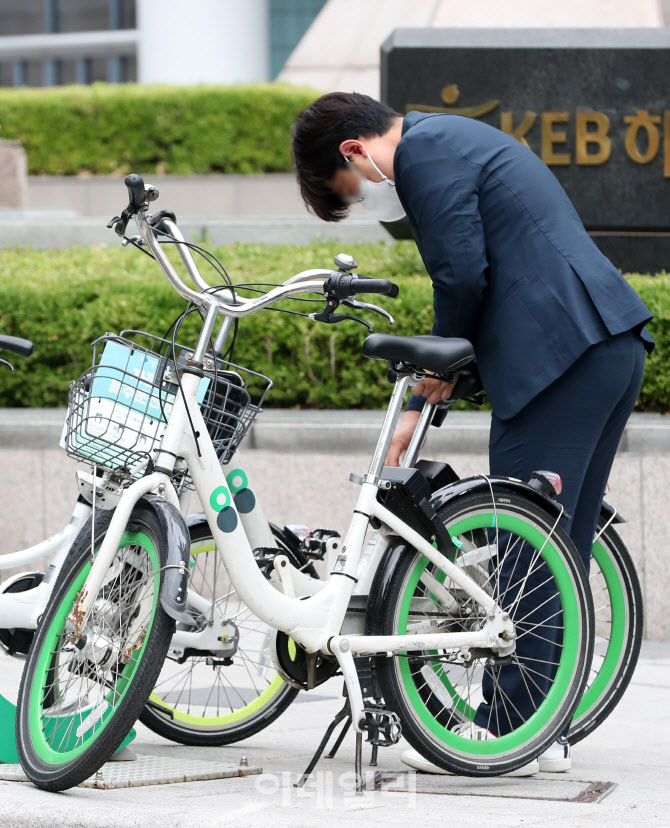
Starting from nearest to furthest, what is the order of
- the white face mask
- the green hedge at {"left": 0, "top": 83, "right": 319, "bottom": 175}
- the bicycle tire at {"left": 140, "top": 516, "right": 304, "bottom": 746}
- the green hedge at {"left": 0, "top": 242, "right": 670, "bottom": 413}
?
the white face mask
the bicycle tire at {"left": 140, "top": 516, "right": 304, "bottom": 746}
the green hedge at {"left": 0, "top": 242, "right": 670, "bottom": 413}
the green hedge at {"left": 0, "top": 83, "right": 319, "bottom": 175}

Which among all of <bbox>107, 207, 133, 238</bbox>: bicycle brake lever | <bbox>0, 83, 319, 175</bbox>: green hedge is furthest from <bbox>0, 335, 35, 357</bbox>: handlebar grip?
<bbox>0, 83, 319, 175</bbox>: green hedge

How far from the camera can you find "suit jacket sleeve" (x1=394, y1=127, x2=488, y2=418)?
3.35 m

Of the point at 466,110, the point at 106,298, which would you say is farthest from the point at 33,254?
the point at 466,110

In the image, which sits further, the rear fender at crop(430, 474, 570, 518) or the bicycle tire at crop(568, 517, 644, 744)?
the bicycle tire at crop(568, 517, 644, 744)

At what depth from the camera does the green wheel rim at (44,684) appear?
3105 mm

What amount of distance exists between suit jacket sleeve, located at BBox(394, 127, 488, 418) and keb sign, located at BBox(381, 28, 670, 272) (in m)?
4.48

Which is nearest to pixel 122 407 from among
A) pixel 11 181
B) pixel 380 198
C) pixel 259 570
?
pixel 259 570

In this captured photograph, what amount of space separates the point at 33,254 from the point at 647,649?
5141mm

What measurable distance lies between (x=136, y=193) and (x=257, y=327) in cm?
328

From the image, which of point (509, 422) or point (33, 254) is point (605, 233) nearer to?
point (33, 254)

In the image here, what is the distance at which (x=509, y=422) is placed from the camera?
3525mm

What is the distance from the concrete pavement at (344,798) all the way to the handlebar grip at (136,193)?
1.46 m

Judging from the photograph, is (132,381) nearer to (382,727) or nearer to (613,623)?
(382,727)

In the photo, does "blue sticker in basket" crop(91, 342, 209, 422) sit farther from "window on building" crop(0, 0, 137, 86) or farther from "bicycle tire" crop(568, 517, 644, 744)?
"window on building" crop(0, 0, 137, 86)
